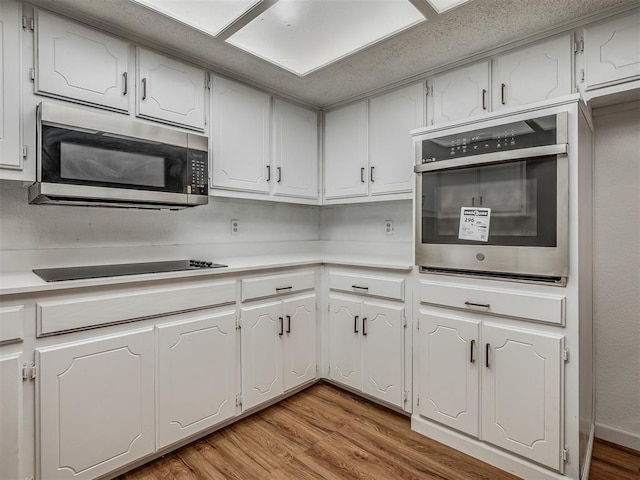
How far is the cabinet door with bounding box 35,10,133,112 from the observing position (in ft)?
5.41

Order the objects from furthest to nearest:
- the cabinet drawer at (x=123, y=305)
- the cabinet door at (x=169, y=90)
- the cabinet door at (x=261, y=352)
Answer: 1. the cabinet door at (x=261, y=352)
2. the cabinet door at (x=169, y=90)
3. the cabinet drawer at (x=123, y=305)

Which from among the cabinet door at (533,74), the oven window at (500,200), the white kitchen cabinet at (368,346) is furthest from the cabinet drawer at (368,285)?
the cabinet door at (533,74)

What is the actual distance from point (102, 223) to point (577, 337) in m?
2.58

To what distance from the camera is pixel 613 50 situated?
Result: 1720 millimetres

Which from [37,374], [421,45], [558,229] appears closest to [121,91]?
[37,374]

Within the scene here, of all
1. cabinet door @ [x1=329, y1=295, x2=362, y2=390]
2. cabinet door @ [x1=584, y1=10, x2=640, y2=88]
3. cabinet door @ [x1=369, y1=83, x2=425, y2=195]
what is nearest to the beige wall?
cabinet door @ [x1=584, y1=10, x2=640, y2=88]

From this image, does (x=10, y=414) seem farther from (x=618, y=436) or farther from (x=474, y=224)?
(x=618, y=436)

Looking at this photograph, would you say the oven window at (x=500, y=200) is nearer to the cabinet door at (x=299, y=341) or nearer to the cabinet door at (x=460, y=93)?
the cabinet door at (x=460, y=93)

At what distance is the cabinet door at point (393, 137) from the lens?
246 cm

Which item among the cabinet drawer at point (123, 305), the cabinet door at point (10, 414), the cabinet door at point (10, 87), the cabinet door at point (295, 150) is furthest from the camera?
the cabinet door at point (295, 150)

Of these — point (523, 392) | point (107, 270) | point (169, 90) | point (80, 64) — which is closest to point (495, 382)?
point (523, 392)

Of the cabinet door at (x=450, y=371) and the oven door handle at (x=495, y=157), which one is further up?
the oven door handle at (x=495, y=157)

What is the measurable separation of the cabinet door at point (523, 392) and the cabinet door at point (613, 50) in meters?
1.34

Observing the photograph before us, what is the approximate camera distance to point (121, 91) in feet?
6.21
